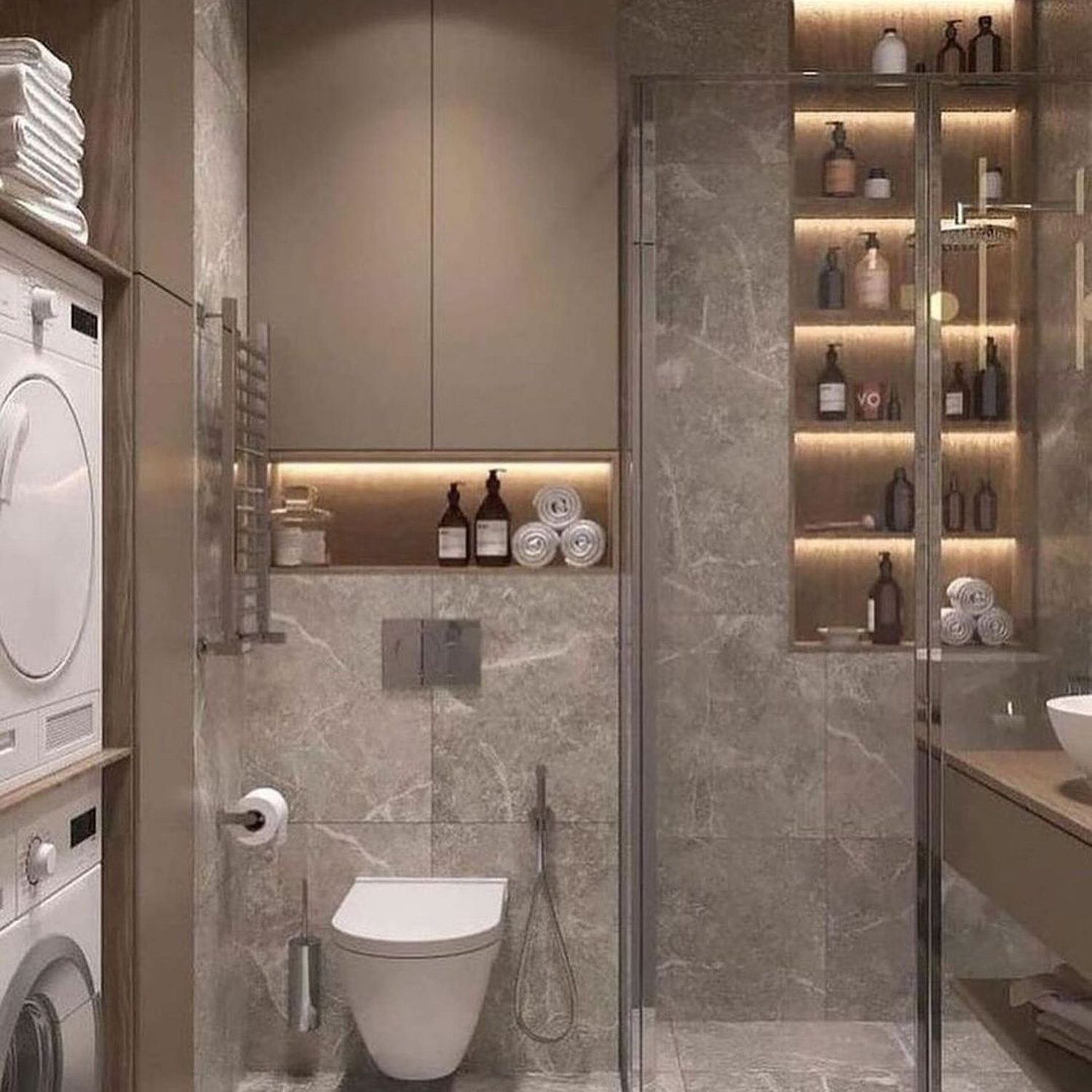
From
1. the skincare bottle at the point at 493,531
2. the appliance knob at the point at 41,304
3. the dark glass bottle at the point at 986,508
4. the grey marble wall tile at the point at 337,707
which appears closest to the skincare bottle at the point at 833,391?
the dark glass bottle at the point at 986,508

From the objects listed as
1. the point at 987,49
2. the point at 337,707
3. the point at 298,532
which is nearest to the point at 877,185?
the point at 987,49

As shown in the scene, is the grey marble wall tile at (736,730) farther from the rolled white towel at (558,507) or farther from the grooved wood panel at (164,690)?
the grooved wood panel at (164,690)

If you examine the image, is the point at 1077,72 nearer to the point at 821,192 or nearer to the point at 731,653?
the point at 821,192

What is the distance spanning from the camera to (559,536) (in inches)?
156

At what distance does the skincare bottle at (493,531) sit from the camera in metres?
3.94

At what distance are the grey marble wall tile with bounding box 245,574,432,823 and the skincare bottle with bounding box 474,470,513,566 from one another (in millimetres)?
201

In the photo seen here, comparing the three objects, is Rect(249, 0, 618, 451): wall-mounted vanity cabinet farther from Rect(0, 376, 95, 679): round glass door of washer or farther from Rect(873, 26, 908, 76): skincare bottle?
Rect(0, 376, 95, 679): round glass door of washer

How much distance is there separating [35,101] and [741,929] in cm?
215

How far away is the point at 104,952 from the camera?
109 inches

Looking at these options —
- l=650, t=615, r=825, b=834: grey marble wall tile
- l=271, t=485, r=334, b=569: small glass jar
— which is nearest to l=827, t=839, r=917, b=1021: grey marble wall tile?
l=650, t=615, r=825, b=834: grey marble wall tile

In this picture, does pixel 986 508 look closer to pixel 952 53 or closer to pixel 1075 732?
pixel 1075 732

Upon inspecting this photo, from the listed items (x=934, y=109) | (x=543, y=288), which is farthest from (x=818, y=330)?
(x=543, y=288)

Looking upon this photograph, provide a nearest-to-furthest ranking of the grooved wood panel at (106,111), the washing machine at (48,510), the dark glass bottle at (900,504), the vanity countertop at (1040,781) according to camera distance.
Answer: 1. the vanity countertop at (1040,781)
2. the washing machine at (48,510)
3. the grooved wood panel at (106,111)
4. the dark glass bottle at (900,504)

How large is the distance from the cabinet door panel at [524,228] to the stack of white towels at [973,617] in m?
1.31
